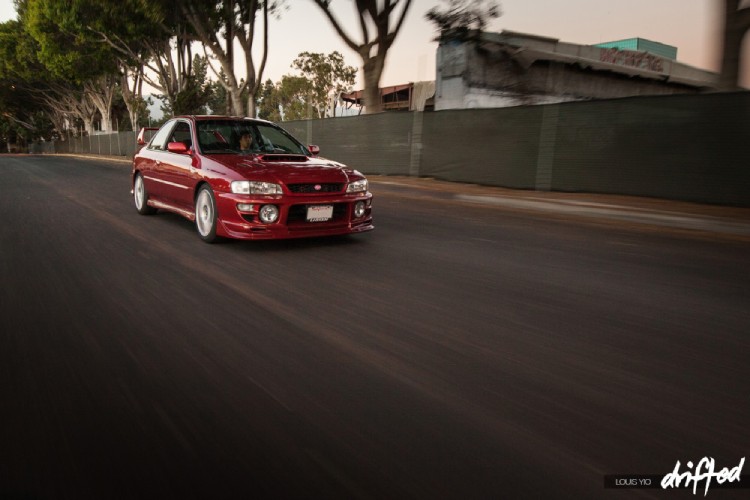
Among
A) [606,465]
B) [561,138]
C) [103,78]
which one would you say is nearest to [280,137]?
[606,465]

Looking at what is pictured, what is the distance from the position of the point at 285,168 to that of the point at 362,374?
3.59 meters

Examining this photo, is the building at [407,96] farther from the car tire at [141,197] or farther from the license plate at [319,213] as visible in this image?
the license plate at [319,213]

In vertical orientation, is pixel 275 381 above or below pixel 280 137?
below

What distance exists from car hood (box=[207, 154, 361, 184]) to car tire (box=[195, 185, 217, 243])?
413mm

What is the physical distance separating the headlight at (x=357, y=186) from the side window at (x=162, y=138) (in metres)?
3.13

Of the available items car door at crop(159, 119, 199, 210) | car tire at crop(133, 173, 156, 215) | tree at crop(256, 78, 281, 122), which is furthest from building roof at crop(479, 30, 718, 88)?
tree at crop(256, 78, 281, 122)

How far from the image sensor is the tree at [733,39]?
969cm

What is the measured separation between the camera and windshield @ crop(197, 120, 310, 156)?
680 cm

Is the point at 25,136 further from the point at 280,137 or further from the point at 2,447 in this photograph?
the point at 2,447

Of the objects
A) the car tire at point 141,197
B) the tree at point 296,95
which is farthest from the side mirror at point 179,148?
the tree at point 296,95

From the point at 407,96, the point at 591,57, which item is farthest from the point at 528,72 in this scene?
the point at 407,96

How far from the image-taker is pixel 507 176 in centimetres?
1336

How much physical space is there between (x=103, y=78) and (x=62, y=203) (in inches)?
1533

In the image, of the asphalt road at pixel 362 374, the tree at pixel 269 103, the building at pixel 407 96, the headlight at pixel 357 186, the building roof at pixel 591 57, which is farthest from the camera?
the tree at pixel 269 103
